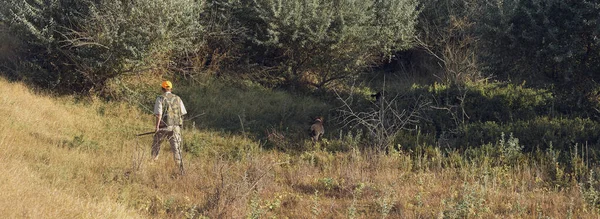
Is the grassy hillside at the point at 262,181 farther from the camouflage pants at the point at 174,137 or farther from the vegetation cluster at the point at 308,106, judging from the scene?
the camouflage pants at the point at 174,137

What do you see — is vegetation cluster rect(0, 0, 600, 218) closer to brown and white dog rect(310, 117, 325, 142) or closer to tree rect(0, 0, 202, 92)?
tree rect(0, 0, 202, 92)

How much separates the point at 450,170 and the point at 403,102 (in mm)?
4796

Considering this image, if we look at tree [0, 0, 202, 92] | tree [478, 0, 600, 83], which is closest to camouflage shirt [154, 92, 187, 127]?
tree [0, 0, 202, 92]

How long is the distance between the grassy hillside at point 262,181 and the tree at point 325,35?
5230 mm

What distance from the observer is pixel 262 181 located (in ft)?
27.5

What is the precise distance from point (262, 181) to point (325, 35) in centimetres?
861

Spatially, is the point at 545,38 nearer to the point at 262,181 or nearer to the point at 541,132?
the point at 541,132

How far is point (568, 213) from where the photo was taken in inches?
273

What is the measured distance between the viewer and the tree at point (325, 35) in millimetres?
16016

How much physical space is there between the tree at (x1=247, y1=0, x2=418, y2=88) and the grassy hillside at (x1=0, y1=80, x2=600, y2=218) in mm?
5230

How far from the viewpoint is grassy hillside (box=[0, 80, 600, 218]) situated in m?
7.18

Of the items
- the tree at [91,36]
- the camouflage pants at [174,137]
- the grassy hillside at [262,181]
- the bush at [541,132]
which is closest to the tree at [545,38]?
the bush at [541,132]

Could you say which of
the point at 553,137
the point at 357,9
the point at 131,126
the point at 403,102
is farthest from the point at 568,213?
the point at 357,9

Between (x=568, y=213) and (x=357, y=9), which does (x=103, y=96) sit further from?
(x=568, y=213)
